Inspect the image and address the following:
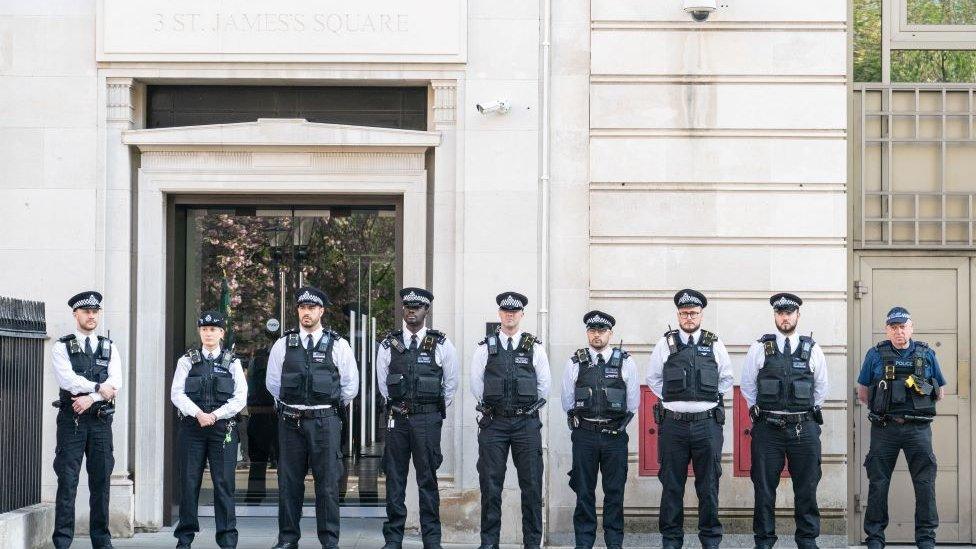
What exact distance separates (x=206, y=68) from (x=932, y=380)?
7.70m

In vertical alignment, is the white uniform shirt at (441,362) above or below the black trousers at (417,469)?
above

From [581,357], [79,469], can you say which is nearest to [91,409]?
[79,469]

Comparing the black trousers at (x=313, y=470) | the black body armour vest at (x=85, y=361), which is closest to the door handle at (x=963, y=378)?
the black trousers at (x=313, y=470)

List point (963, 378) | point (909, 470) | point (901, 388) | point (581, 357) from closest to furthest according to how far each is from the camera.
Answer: point (901, 388) < point (581, 357) < point (909, 470) < point (963, 378)

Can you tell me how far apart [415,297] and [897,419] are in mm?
4620

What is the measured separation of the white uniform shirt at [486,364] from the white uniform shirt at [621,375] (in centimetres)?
22

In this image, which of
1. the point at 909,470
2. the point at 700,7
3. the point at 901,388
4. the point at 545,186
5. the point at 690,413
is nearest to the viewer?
the point at 690,413

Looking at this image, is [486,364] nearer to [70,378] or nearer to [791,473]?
[791,473]

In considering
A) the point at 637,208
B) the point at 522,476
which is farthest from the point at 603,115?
the point at 522,476

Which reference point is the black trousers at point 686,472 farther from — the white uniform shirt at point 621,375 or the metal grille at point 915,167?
the metal grille at point 915,167

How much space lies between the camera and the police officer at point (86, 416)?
11156mm

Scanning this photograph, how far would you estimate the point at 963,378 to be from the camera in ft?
41.6

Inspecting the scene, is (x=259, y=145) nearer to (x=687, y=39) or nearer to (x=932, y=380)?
(x=687, y=39)

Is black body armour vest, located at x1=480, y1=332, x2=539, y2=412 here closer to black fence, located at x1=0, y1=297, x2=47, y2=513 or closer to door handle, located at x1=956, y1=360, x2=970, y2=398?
black fence, located at x1=0, y1=297, x2=47, y2=513
